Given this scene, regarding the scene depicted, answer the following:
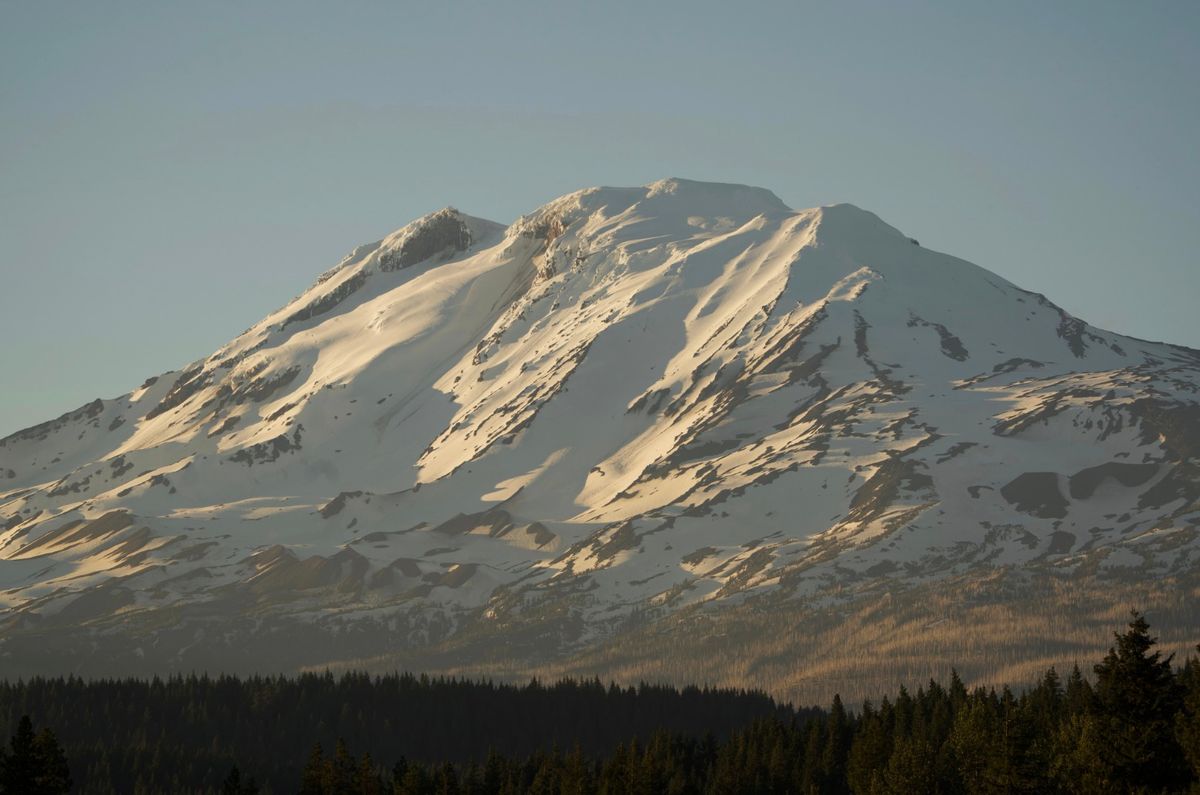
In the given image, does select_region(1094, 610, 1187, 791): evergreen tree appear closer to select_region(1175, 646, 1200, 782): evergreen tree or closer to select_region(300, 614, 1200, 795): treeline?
select_region(300, 614, 1200, 795): treeline

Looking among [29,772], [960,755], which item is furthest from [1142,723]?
[29,772]

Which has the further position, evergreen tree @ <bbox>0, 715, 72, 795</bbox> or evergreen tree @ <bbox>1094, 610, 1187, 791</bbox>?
evergreen tree @ <bbox>0, 715, 72, 795</bbox>

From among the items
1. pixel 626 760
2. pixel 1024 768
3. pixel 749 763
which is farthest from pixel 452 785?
pixel 1024 768

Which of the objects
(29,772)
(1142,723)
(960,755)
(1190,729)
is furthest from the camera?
(960,755)

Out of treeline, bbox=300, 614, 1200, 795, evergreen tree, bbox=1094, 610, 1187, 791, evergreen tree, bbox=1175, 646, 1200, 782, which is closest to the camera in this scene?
evergreen tree, bbox=1175, 646, 1200, 782

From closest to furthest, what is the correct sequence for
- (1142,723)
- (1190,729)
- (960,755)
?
(1190,729), (1142,723), (960,755)

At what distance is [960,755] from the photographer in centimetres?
13512

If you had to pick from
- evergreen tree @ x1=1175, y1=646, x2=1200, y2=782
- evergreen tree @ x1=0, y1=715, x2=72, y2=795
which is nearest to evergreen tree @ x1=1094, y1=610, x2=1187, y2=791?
evergreen tree @ x1=1175, y1=646, x2=1200, y2=782

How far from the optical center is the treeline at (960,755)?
10944cm

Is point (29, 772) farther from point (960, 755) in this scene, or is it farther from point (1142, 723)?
point (1142, 723)

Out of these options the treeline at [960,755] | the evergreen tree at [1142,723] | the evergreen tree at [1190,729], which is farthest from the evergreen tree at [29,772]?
the evergreen tree at [1190,729]

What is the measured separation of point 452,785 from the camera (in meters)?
174

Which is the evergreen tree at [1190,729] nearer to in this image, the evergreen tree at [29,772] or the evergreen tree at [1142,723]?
the evergreen tree at [1142,723]

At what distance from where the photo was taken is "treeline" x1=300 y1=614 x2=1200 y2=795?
109 m
